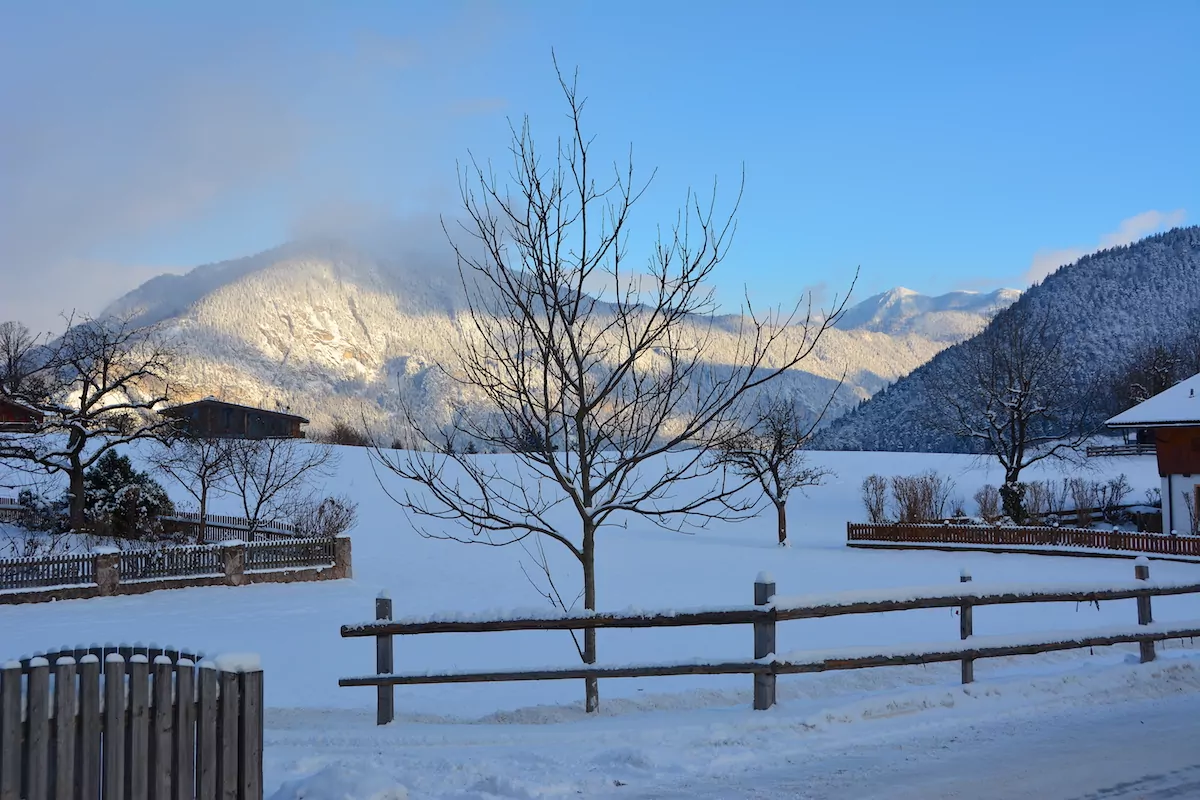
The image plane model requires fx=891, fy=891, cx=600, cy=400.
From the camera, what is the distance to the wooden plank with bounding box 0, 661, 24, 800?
13.4 ft

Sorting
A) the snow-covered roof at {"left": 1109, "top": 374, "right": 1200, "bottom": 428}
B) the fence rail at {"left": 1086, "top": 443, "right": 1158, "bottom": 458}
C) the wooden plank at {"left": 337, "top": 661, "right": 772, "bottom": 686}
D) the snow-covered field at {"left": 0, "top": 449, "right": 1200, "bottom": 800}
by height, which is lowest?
the snow-covered field at {"left": 0, "top": 449, "right": 1200, "bottom": 800}

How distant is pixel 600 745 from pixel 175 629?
14791 millimetres

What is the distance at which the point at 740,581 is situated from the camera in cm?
2653

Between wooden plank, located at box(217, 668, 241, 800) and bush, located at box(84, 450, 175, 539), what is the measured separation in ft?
99.3

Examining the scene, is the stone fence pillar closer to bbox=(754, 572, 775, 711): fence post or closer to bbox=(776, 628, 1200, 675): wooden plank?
bbox=(776, 628, 1200, 675): wooden plank

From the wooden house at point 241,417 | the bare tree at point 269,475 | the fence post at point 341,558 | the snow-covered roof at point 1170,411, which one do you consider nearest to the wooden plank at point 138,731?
the fence post at point 341,558

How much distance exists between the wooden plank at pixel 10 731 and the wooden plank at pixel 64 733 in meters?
0.16

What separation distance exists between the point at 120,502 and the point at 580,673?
96.7ft

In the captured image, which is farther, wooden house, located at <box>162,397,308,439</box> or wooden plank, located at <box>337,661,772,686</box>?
wooden house, located at <box>162,397,308,439</box>

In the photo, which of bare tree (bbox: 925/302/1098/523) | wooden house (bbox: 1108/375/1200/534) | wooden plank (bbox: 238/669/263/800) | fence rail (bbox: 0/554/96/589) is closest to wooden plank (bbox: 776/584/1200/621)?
wooden plank (bbox: 238/669/263/800)

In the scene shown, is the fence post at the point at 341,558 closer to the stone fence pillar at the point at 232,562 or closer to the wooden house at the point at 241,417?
the stone fence pillar at the point at 232,562

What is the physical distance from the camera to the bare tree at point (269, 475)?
31.8m

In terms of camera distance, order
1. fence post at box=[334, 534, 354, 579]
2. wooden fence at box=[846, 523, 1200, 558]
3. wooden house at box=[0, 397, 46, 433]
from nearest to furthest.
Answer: fence post at box=[334, 534, 354, 579]
wooden fence at box=[846, 523, 1200, 558]
wooden house at box=[0, 397, 46, 433]

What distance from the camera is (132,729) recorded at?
4.41m
